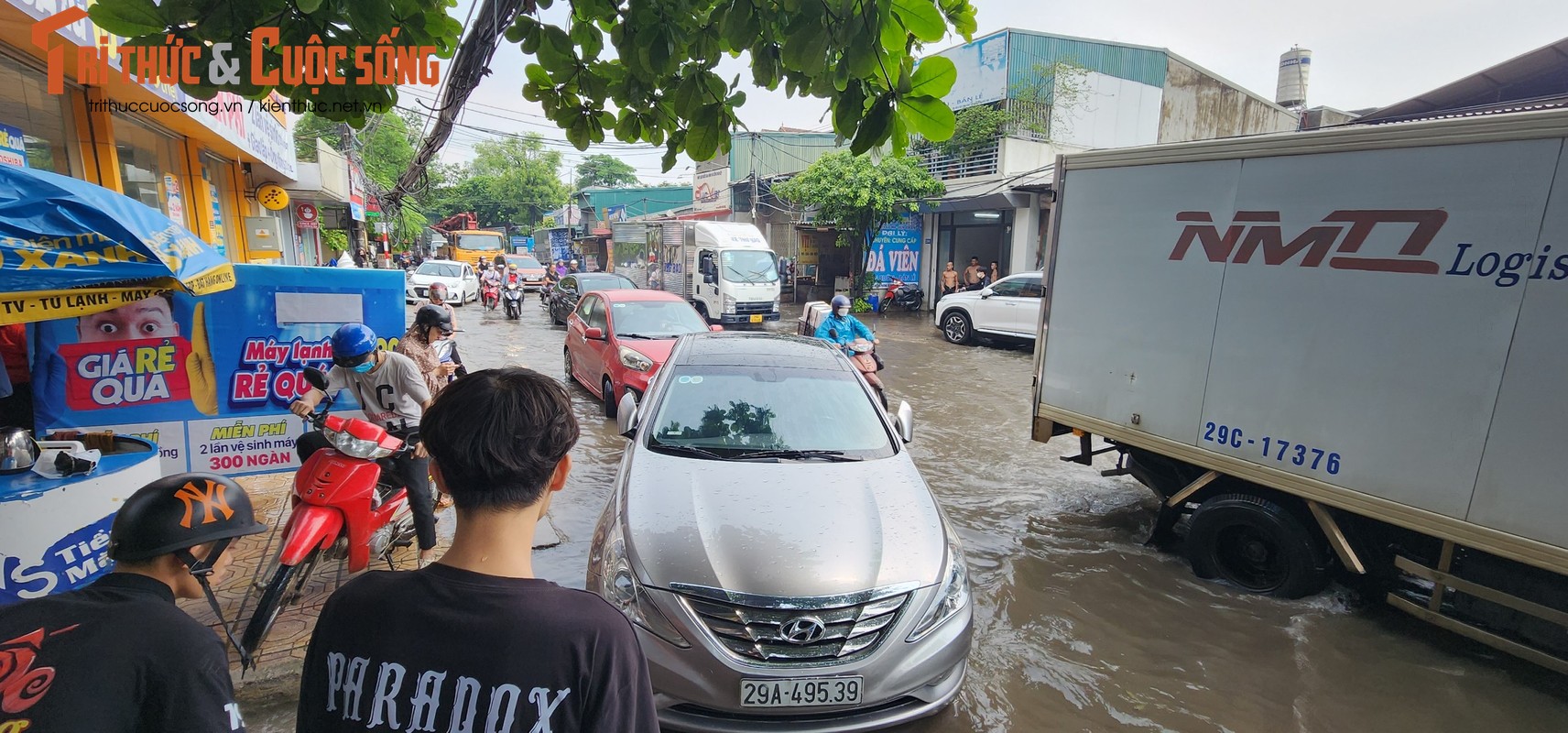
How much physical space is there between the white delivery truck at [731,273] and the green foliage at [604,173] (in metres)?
48.9

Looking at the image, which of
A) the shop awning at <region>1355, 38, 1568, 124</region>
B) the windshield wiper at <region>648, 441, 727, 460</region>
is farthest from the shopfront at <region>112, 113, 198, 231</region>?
the shop awning at <region>1355, 38, 1568, 124</region>

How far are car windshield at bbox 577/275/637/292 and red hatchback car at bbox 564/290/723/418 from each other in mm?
6363

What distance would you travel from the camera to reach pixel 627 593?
9.21 ft

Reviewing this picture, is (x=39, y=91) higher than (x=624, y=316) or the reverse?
higher

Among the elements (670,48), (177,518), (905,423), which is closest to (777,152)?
(905,423)

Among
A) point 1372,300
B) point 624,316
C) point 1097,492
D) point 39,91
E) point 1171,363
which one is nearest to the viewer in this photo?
point 1372,300

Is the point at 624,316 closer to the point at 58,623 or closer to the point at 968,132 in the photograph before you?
the point at 58,623

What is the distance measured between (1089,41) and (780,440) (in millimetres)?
18694

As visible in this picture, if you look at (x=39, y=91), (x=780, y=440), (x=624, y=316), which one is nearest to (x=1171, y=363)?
(x=780, y=440)

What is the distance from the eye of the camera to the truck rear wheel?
13.3 feet

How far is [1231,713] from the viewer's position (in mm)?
3248

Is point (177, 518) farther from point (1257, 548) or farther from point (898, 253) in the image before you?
point (898, 253)

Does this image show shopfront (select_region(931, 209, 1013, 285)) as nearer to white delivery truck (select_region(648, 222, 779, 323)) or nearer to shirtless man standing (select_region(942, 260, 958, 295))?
shirtless man standing (select_region(942, 260, 958, 295))

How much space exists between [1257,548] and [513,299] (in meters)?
17.1
